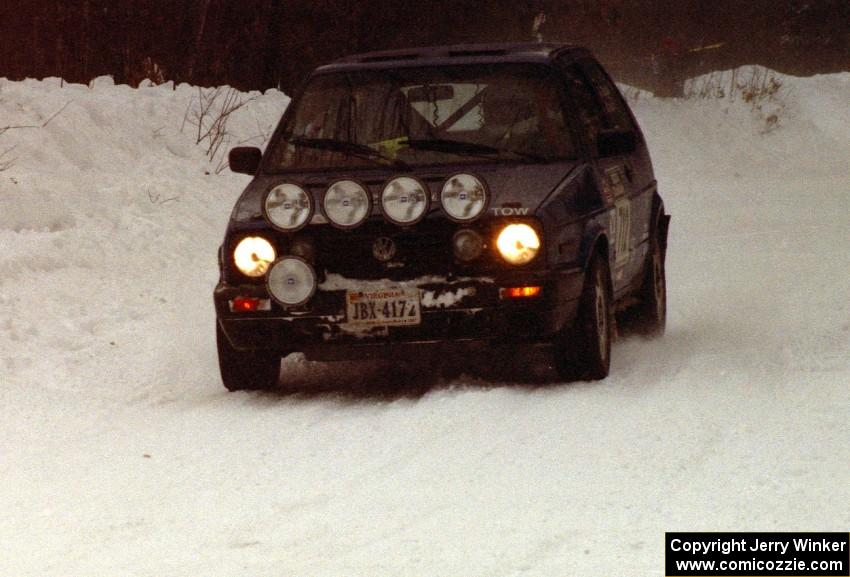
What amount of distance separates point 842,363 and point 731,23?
34695mm

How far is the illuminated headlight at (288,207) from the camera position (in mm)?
8133

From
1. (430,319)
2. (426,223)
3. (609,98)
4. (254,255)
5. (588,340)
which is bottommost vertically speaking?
(588,340)

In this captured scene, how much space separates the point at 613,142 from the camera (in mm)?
8867

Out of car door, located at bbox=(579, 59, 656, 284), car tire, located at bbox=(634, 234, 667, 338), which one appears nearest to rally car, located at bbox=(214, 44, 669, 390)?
car door, located at bbox=(579, 59, 656, 284)

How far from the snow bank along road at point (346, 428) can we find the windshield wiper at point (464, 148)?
109 cm

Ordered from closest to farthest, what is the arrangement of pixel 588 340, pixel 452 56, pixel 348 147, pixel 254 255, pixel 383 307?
pixel 383 307
pixel 254 255
pixel 588 340
pixel 348 147
pixel 452 56

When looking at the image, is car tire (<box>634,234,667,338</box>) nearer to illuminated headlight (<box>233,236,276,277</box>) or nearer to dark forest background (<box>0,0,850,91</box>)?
illuminated headlight (<box>233,236,276,277</box>)

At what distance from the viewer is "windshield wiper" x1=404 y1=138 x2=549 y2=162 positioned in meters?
8.56

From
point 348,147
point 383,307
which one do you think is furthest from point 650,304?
point 383,307

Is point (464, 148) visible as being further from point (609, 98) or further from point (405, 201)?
point (609, 98)

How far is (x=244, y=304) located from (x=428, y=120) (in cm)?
132

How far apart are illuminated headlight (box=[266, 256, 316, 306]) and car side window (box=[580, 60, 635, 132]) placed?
2418 millimetres

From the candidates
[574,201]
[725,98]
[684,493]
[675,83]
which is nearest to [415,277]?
[574,201]

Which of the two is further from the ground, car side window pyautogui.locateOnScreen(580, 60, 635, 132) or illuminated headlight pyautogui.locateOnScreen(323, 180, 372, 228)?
car side window pyautogui.locateOnScreen(580, 60, 635, 132)
